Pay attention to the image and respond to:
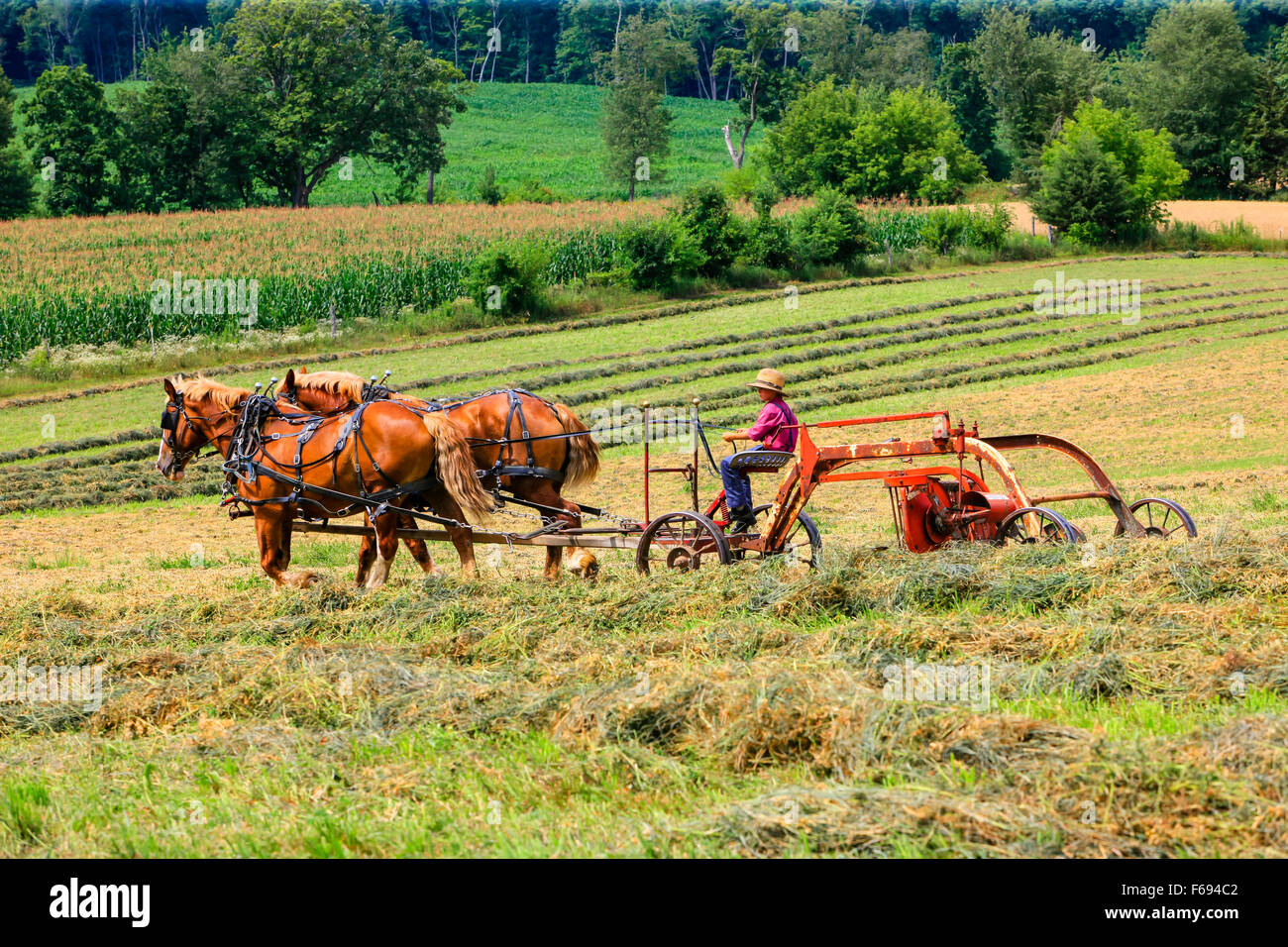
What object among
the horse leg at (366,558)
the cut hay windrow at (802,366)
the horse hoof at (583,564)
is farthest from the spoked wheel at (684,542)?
the cut hay windrow at (802,366)

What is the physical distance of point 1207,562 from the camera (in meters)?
8.59

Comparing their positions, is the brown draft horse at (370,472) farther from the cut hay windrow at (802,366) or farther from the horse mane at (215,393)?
the cut hay windrow at (802,366)

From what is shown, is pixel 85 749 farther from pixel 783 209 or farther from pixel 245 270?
pixel 783 209

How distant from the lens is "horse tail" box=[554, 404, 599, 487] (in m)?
13.0

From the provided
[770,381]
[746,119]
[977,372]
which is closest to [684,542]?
[770,381]

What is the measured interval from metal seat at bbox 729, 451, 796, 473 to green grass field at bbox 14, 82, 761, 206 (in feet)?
189

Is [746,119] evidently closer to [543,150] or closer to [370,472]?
[543,150]

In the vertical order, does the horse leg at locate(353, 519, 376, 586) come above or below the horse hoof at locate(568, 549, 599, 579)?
below

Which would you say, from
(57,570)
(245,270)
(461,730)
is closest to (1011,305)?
(245,270)

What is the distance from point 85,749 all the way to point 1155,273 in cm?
4197

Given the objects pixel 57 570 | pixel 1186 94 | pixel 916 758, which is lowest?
pixel 57 570

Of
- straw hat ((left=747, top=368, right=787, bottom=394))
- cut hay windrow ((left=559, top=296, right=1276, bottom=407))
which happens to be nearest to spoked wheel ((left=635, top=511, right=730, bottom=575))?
straw hat ((left=747, top=368, right=787, bottom=394))

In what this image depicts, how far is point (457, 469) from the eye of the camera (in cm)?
1197

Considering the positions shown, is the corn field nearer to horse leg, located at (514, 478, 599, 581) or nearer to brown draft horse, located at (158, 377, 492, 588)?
brown draft horse, located at (158, 377, 492, 588)
